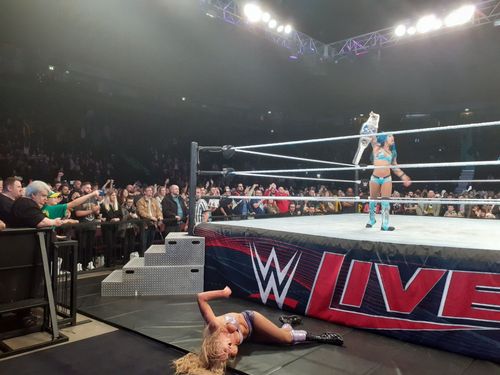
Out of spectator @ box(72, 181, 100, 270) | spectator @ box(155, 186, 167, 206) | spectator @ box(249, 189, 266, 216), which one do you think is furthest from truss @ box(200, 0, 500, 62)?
spectator @ box(72, 181, 100, 270)

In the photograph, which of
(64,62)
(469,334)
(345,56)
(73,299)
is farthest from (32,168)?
(469,334)

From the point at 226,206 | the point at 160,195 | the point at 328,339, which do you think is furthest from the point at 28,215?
the point at 226,206

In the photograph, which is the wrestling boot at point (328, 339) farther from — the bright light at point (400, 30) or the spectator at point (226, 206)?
the bright light at point (400, 30)

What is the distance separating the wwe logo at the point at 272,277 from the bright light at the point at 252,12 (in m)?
6.14

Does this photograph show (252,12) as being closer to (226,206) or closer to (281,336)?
(226,206)

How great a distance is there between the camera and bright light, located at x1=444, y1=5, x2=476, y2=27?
7402mm

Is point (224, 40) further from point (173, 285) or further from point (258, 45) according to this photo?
point (173, 285)

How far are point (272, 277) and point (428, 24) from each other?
7.67m

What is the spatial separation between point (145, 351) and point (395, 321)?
1.71 m

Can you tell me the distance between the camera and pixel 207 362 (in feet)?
6.55

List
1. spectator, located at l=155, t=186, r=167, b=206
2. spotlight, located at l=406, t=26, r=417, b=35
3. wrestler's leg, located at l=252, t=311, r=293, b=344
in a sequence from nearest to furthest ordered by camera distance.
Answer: wrestler's leg, located at l=252, t=311, r=293, b=344
spectator, located at l=155, t=186, r=167, b=206
spotlight, located at l=406, t=26, r=417, b=35

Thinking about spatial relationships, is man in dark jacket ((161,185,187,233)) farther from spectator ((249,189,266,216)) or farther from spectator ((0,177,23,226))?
spectator ((0,177,23,226))

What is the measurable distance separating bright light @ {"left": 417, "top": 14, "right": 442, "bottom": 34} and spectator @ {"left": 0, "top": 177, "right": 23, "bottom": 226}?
8591mm

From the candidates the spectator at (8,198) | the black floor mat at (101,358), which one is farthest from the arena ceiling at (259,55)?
the black floor mat at (101,358)
